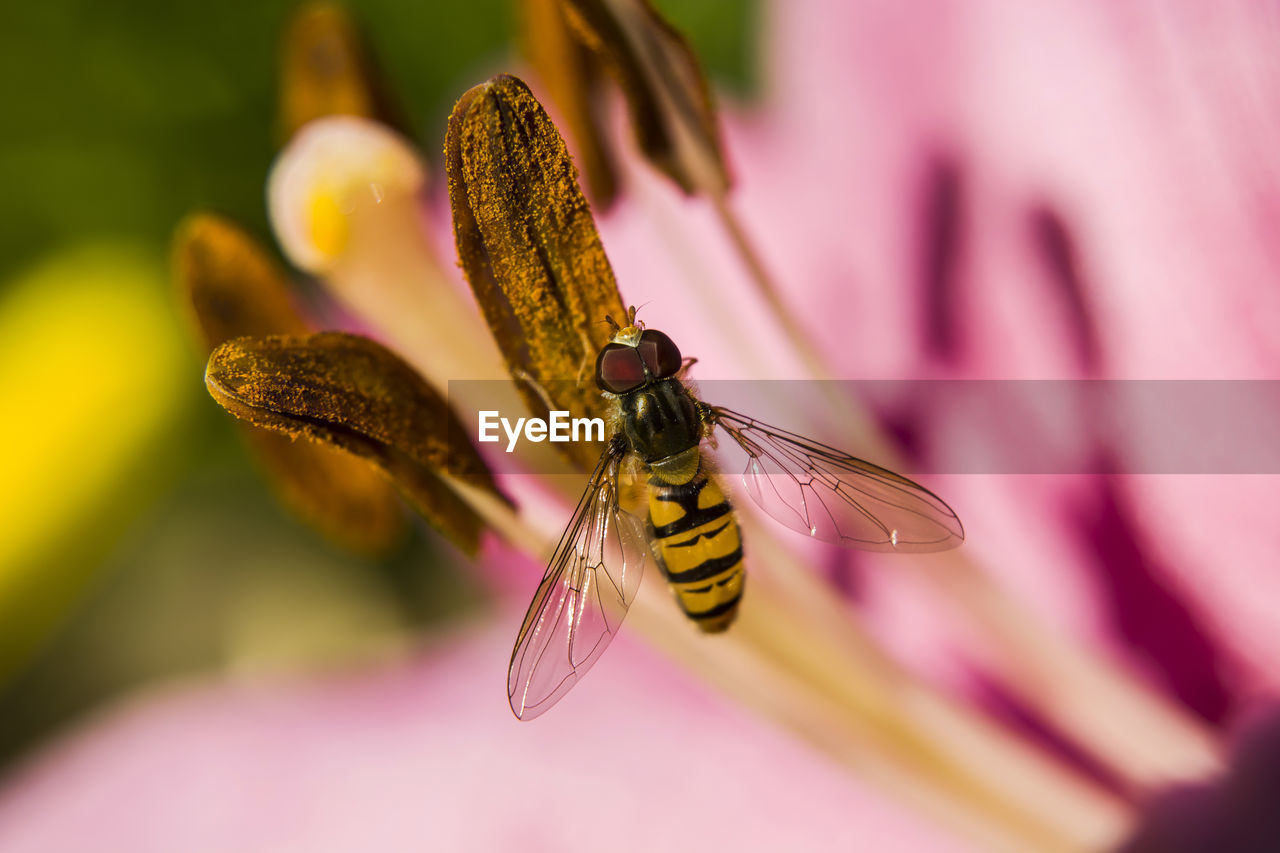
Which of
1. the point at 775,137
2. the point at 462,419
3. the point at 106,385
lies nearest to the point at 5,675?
the point at 106,385

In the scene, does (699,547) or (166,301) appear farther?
(166,301)

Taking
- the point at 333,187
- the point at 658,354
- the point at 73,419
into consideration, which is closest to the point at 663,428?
the point at 658,354

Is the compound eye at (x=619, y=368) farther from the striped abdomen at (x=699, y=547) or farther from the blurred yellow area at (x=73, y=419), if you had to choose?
the blurred yellow area at (x=73, y=419)

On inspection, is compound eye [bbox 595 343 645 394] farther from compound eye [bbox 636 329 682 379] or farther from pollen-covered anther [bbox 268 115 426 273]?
pollen-covered anther [bbox 268 115 426 273]

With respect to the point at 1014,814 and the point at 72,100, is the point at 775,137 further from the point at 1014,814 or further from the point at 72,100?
the point at 72,100

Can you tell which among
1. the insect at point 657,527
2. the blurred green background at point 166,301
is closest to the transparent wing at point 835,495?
the insect at point 657,527

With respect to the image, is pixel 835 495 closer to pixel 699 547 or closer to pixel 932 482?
pixel 699 547
